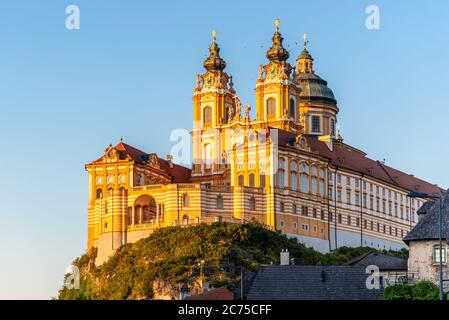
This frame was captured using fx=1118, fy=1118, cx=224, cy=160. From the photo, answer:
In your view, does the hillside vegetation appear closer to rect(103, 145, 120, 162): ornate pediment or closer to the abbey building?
the abbey building

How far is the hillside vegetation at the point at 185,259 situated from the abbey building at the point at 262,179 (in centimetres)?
276

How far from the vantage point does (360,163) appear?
154 m

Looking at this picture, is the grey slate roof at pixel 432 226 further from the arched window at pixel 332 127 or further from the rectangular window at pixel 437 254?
the arched window at pixel 332 127

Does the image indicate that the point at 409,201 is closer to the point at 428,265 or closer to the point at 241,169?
the point at 241,169

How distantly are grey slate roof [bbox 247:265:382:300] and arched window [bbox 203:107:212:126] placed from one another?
71.4 metres

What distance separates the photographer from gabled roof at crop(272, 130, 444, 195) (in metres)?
142

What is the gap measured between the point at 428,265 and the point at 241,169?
61.9 m

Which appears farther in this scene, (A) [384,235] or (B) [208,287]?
(A) [384,235]

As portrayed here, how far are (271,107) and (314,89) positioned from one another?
58.8ft

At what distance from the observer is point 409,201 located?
532 ft

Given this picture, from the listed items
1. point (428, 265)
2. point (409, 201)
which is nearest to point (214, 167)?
point (409, 201)
